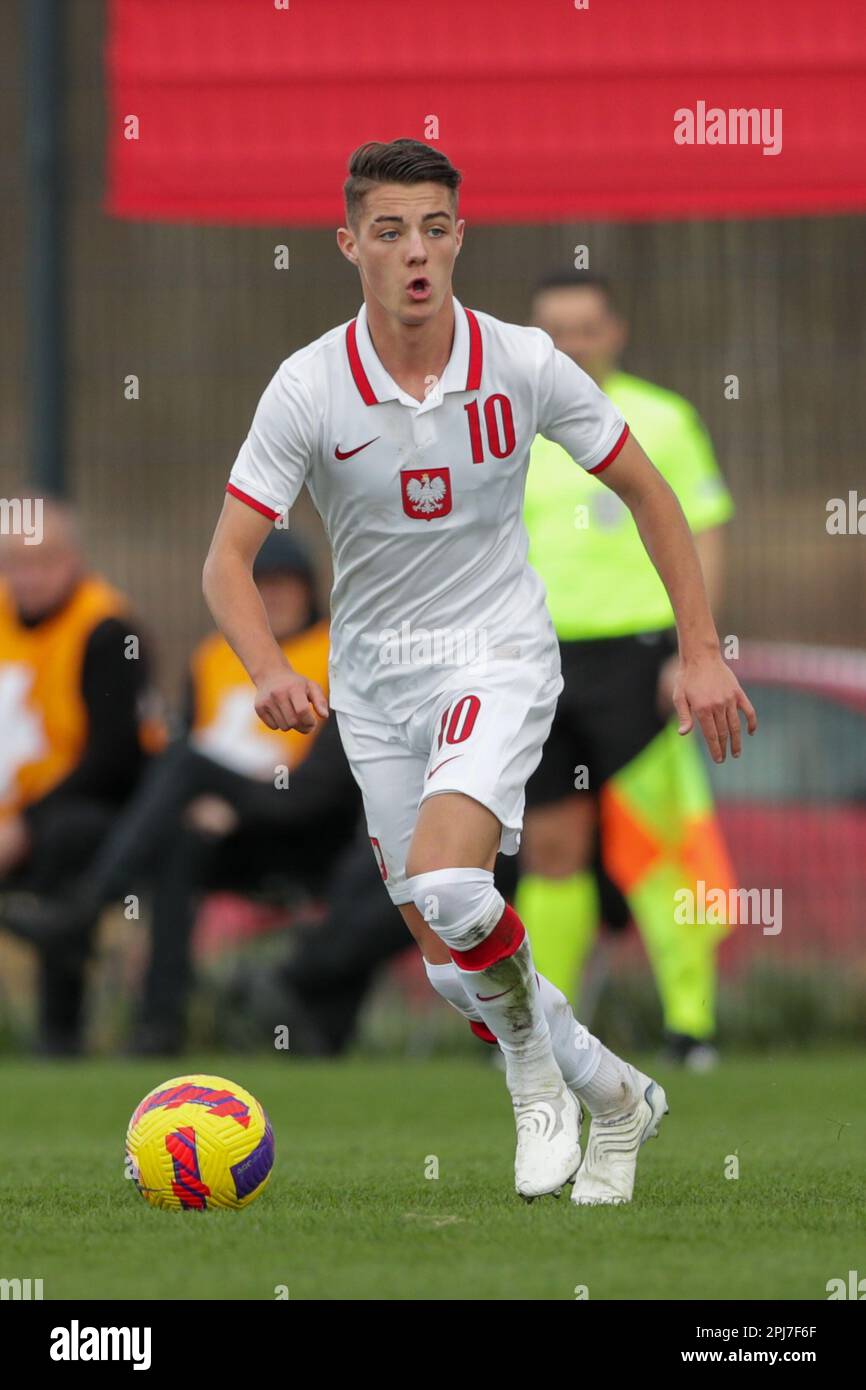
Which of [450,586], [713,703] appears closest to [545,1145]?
[713,703]

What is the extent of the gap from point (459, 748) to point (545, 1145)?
84 centimetres

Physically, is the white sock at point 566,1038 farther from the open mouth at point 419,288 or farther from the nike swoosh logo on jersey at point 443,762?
the open mouth at point 419,288

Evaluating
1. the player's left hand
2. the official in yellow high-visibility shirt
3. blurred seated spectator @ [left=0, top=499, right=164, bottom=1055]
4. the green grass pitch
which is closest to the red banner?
blurred seated spectator @ [left=0, top=499, right=164, bottom=1055]

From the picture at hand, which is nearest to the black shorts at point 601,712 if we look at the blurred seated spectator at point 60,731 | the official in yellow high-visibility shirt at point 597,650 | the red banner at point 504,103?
the official in yellow high-visibility shirt at point 597,650

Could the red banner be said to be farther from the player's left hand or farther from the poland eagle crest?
the player's left hand

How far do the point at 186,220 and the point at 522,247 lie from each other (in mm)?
1413

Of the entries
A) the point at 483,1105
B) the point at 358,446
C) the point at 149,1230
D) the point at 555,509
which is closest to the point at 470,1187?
the point at 149,1230

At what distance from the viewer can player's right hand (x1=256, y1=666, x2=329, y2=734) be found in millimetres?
4883

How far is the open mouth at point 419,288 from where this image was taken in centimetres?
529

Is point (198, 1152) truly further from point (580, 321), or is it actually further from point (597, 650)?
point (580, 321)

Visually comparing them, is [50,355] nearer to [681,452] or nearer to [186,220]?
[186,220]

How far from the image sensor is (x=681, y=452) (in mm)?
8727

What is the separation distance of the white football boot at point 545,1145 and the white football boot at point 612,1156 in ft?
0.29

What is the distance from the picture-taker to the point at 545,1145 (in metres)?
5.21
